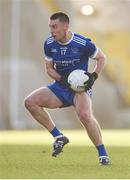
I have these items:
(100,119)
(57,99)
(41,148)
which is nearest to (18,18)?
(100,119)

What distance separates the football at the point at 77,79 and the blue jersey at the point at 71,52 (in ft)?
0.50

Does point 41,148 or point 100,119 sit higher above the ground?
point 41,148

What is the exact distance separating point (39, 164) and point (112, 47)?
1422 centimetres

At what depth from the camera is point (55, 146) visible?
434 inches

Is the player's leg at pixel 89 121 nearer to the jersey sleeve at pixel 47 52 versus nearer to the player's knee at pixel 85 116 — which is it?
the player's knee at pixel 85 116

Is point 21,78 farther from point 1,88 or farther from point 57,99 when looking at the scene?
point 57,99

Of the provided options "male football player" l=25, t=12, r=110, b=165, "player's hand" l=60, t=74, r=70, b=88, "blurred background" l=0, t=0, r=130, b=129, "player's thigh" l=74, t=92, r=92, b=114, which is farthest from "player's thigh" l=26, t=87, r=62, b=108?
"blurred background" l=0, t=0, r=130, b=129

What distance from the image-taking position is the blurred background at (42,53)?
23766mm

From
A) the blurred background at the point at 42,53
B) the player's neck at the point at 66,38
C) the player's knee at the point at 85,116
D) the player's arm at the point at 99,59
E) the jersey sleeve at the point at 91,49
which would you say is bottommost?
the blurred background at the point at 42,53

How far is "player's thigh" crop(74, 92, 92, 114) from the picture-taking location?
A: 10.7 meters

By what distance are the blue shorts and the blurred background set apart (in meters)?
12.5

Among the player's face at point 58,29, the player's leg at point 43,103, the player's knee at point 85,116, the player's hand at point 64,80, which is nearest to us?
the player's knee at point 85,116

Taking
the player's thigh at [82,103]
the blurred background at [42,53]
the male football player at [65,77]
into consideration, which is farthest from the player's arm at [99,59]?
the blurred background at [42,53]

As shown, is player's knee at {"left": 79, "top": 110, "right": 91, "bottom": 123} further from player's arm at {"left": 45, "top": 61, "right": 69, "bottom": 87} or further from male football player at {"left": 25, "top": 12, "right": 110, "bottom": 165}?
player's arm at {"left": 45, "top": 61, "right": 69, "bottom": 87}
